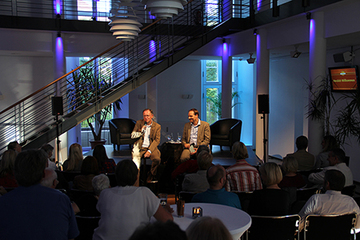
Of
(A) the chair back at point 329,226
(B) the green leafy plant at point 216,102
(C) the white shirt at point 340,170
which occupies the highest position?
(B) the green leafy plant at point 216,102

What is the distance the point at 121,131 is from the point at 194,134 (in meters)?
4.13

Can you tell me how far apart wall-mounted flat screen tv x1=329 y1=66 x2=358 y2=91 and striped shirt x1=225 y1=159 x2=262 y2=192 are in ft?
17.1

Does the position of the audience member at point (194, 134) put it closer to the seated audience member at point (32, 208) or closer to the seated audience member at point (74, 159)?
the seated audience member at point (74, 159)

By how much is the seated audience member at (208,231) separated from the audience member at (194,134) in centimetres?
541

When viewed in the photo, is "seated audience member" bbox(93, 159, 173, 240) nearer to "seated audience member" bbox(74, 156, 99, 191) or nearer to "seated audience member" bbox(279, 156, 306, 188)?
"seated audience member" bbox(74, 156, 99, 191)

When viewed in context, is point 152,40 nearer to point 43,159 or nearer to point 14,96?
point 14,96

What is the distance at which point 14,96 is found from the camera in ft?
36.2

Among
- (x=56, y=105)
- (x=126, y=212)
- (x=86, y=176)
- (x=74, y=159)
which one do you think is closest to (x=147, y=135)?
(x=74, y=159)

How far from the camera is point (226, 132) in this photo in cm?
1034

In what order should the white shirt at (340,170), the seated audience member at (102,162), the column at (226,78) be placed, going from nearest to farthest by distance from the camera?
the white shirt at (340,170) → the seated audience member at (102,162) → the column at (226,78)

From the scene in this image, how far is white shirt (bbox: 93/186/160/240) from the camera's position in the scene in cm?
233

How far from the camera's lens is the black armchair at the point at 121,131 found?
9.98m

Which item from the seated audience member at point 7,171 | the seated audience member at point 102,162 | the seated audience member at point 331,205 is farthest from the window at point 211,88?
the seated audience member at point 331,205

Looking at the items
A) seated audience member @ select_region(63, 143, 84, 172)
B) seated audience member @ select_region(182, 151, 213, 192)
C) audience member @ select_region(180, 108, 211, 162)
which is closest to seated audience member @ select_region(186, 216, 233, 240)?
seated audience member @ select_region(182, 151, 213, 192)
